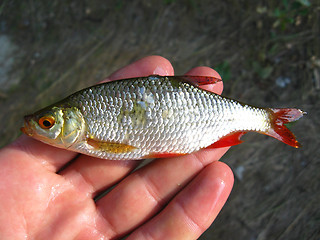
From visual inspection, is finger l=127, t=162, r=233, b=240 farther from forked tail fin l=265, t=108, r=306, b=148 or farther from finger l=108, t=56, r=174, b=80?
finger l=108, t=56, r=174, b=80

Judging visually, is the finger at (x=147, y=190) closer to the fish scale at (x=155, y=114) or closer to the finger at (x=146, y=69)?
the fish scale at (x=155, y=114)

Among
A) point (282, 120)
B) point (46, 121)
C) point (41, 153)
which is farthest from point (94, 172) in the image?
point (282, 120)

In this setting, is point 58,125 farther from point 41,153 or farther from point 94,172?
point 94,172

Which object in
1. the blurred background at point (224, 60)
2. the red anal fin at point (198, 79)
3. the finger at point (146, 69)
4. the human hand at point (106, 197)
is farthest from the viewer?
the blurred background at point (224, 60)

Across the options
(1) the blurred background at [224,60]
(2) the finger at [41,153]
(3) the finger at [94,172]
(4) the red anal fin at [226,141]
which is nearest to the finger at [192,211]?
(4) the red anal fin at [226,141]

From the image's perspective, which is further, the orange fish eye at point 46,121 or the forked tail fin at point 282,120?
the forked tail fin at point 282,120

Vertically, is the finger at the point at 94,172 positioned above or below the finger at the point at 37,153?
below

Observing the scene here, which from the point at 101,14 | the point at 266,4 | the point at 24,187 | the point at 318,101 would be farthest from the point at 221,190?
the point at 101,14
